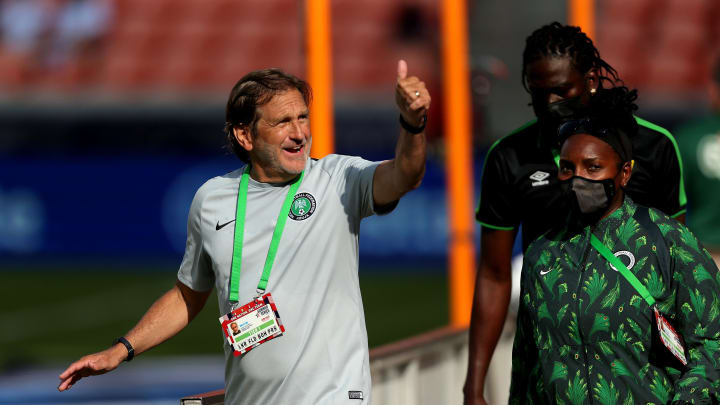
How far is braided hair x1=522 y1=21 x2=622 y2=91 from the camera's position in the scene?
4.16 m

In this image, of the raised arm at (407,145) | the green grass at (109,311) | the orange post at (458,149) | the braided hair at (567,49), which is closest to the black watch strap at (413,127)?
the raised arm at (407,145)

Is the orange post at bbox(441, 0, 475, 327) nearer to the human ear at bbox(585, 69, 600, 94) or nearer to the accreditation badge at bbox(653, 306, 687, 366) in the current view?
the human ear at bbox(585, 69, 600, 94)

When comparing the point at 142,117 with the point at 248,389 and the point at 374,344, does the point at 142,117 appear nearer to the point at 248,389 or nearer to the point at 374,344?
the point at 374,344

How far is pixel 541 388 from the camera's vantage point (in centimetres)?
364

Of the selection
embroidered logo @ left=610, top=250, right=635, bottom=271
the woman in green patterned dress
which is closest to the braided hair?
the woman in green patterned dress

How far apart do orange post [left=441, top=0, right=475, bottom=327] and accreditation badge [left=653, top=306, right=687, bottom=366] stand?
5221mm

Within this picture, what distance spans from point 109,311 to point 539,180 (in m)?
14.9

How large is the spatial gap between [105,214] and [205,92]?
3169 mm

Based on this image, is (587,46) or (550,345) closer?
(550,345)

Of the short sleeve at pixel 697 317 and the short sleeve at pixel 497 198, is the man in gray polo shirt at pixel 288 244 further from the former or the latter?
the short sleeve at pixel 697 317

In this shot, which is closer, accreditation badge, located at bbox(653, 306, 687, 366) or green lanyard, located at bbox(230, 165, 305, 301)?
accreditation badge, located at bbox(653, 306, 687, 366)

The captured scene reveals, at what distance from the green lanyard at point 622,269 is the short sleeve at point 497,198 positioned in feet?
2.48

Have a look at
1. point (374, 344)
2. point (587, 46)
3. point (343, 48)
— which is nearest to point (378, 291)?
point (374, 344)

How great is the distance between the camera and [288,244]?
12.3 feet
